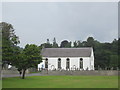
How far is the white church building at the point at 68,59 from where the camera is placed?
60000 mm

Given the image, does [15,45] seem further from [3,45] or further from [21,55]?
[3,45]

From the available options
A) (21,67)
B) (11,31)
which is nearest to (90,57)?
(11,31)

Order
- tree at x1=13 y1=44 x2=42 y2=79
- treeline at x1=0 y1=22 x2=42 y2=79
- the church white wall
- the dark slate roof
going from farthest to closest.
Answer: the dark slate roof, the church white wall, tree at x1=13 y1=44 x2=42 y2=79, treeline at x1=0 y1=22 x2=42 y2=79

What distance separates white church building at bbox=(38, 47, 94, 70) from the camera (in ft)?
197

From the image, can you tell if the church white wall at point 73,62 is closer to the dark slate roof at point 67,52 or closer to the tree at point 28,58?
the dark slate roof at point 67,52

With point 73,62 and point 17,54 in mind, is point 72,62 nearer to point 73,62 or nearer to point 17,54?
point 73,62

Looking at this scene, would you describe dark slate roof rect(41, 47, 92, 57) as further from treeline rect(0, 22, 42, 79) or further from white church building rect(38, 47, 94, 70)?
treeline rect(0, 22, 42, 79)

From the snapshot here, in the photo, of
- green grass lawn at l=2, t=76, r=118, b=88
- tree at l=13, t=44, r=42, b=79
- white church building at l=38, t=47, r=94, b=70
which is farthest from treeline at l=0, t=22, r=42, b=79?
white church building at l=38, t=47, r=94, b=70

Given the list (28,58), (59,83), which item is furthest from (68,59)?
(59,83)

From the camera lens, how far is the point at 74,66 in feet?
197

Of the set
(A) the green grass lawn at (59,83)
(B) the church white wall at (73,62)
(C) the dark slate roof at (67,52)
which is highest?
(C) the dark slate roof at (67,52)

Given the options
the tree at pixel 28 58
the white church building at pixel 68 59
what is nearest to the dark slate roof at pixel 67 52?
the white church building at pixel 68 59

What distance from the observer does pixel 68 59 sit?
60594mm

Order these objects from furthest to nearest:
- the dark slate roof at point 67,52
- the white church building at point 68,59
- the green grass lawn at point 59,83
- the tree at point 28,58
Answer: the dark slate roof at point 67,52 < the white church building at point 68,59 < the tree at point 28,58 < the green grass lawn at point 59,83
